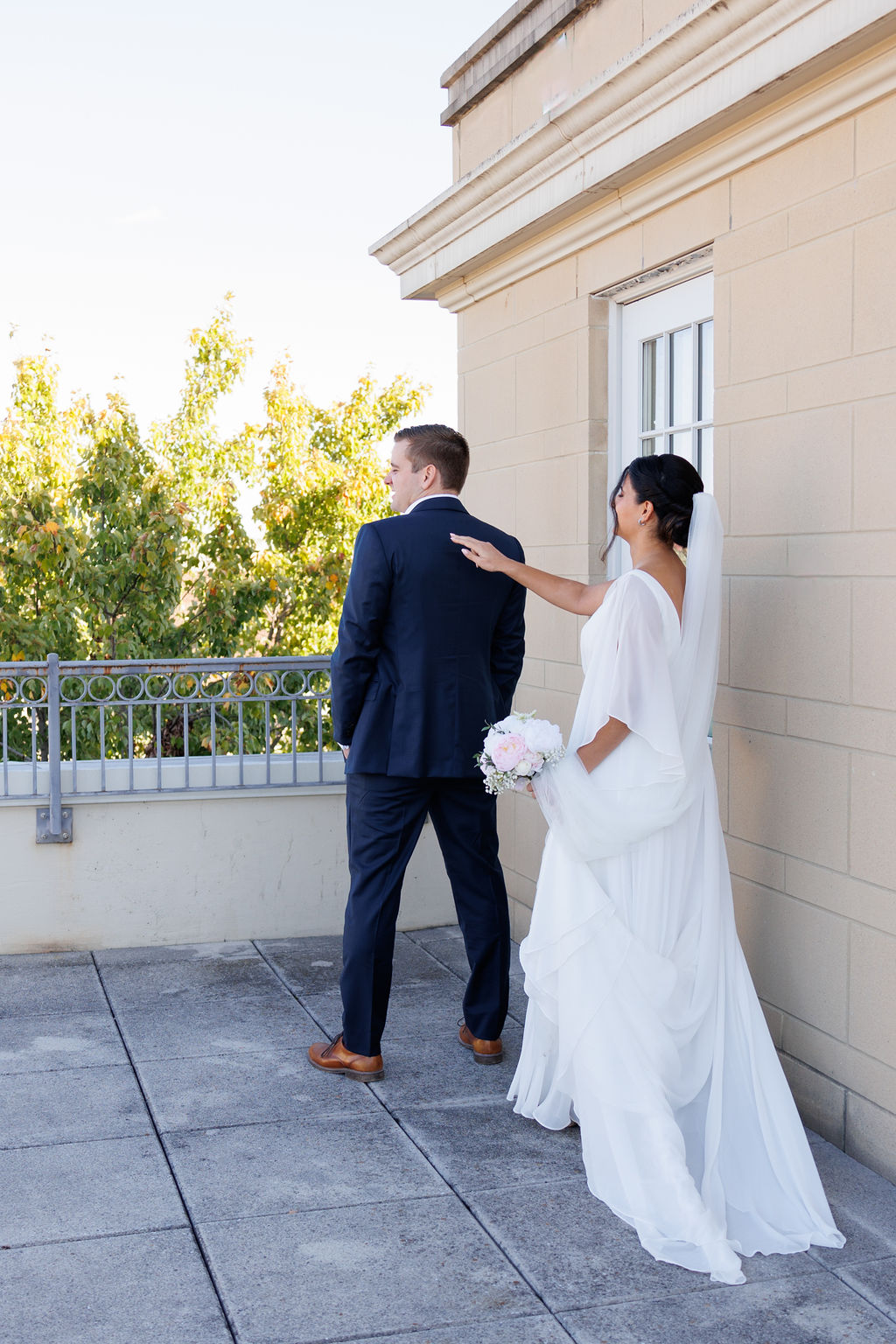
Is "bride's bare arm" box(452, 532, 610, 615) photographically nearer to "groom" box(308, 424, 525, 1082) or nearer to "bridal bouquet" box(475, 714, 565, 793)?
"groom" box(308, 424, 525, 1082)

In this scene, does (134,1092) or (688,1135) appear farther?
(134,1092)

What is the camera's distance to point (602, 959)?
317 cm

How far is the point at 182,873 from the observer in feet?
18.0

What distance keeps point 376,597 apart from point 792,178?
1644 millimetres

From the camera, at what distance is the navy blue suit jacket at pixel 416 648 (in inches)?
145

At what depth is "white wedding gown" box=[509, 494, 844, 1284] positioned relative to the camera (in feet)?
9.74

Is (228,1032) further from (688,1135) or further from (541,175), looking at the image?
(541,175)

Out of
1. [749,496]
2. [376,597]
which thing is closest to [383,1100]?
[376,597]

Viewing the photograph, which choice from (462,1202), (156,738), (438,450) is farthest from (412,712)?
(156,738)

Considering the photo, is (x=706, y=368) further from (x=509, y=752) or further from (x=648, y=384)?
(x=509, y=752)

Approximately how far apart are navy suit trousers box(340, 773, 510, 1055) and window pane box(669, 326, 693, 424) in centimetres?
150

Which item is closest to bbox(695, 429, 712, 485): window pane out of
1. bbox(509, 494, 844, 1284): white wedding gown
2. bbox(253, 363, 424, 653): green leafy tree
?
bbox(509, 494, 844, 1284): white wedding gown

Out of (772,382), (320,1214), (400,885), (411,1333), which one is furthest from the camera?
(400,885)

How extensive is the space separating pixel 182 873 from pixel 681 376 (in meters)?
3.00
